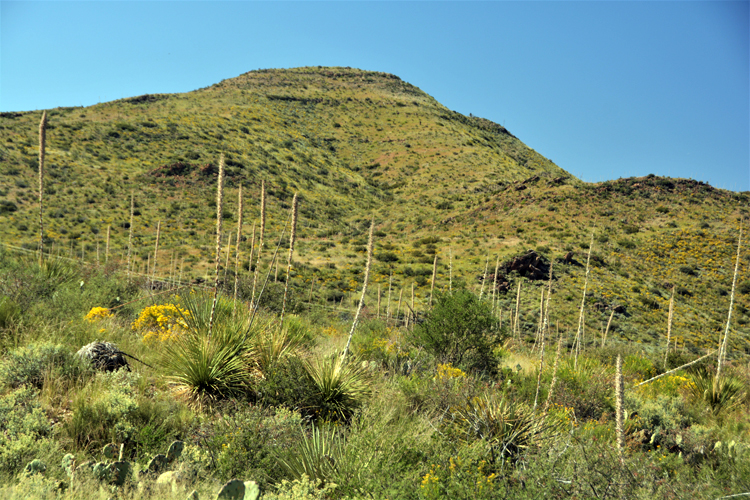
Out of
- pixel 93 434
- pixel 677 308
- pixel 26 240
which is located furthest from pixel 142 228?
pixel 677 308

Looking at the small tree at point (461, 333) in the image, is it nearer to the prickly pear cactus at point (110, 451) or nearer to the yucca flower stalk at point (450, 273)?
the yucca flower stalk at point (450, 273)

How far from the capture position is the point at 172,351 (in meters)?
5.57

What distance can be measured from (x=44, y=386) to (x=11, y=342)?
1611mm

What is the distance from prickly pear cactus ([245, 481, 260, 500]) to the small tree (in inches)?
250

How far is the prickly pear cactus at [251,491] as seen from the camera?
10.7 ft

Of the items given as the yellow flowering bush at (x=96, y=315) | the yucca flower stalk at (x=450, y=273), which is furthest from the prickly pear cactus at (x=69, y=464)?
the yucca flower stalk at (x=450, y=273)

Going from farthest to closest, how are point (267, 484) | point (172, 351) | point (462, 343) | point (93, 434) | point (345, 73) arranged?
point (345, 73) → point (462, 343) → point (172, 351) → point (93, 434) → point (267, 484)

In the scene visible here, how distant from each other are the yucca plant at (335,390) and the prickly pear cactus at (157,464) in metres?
1.86

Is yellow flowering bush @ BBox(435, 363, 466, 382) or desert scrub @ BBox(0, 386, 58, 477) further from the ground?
desert scrub @ BBox(0, 386, 58, 477)

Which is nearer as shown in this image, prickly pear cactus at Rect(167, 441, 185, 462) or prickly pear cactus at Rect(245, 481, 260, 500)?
prickly pear cactus at Rect(245, 481, 260, 500)

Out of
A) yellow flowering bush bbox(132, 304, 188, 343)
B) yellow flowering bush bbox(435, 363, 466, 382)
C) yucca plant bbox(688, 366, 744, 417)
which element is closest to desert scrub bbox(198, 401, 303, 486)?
yellow flowering bush bbox(132, 304, 188, 343)

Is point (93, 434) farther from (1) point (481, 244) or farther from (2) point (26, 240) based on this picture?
(1) point (481, 244)

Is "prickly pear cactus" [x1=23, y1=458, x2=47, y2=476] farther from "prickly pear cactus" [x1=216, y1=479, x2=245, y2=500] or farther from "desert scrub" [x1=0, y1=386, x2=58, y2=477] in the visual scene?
"prickly pear cactus" [x1=216, y1=479, x2=245, y2=500]

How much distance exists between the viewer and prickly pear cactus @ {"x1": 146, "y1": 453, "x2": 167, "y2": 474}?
373cm
